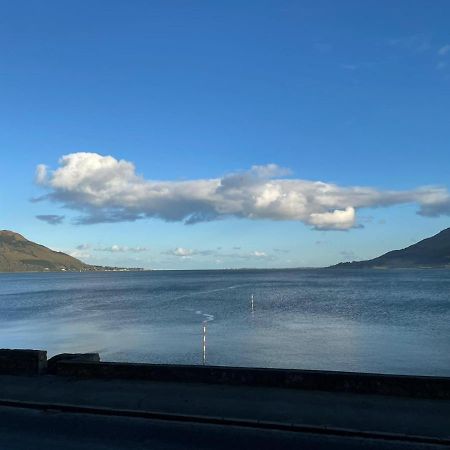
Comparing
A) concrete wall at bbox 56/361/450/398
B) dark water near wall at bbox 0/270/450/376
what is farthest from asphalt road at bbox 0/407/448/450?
dark water near wall at bbox 0/270/450/376

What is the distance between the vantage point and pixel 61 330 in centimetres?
4938

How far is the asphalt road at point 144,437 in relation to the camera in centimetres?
880

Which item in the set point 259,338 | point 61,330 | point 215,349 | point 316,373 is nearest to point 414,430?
point 316,373

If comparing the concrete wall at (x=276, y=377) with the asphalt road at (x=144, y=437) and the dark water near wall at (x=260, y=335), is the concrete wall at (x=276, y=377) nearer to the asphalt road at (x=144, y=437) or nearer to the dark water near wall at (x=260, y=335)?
the asphalt road at (x=144, y=437)

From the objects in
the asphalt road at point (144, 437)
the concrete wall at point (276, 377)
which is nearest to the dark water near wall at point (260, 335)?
the concrete wall at point (276, 377)

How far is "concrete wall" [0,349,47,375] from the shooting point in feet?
45.6

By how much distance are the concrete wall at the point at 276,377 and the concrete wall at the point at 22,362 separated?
0.52 meters

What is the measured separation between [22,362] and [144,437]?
20.4 ft

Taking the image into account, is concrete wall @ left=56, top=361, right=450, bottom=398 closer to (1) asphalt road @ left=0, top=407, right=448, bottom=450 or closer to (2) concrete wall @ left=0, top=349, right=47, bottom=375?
(2) concrete wall @ left=0, top=349, right=47, bottom=375

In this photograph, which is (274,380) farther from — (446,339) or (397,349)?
(446,339)

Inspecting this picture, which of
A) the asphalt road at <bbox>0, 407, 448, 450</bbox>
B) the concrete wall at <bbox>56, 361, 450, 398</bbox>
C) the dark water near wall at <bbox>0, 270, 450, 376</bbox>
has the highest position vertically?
the concrete wall at <bbox>56, 361, 450, 398</bbox>

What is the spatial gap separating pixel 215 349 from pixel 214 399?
24.8m

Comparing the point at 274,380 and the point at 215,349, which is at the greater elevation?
the point at 274,380

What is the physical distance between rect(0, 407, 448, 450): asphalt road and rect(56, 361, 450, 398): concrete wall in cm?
259
